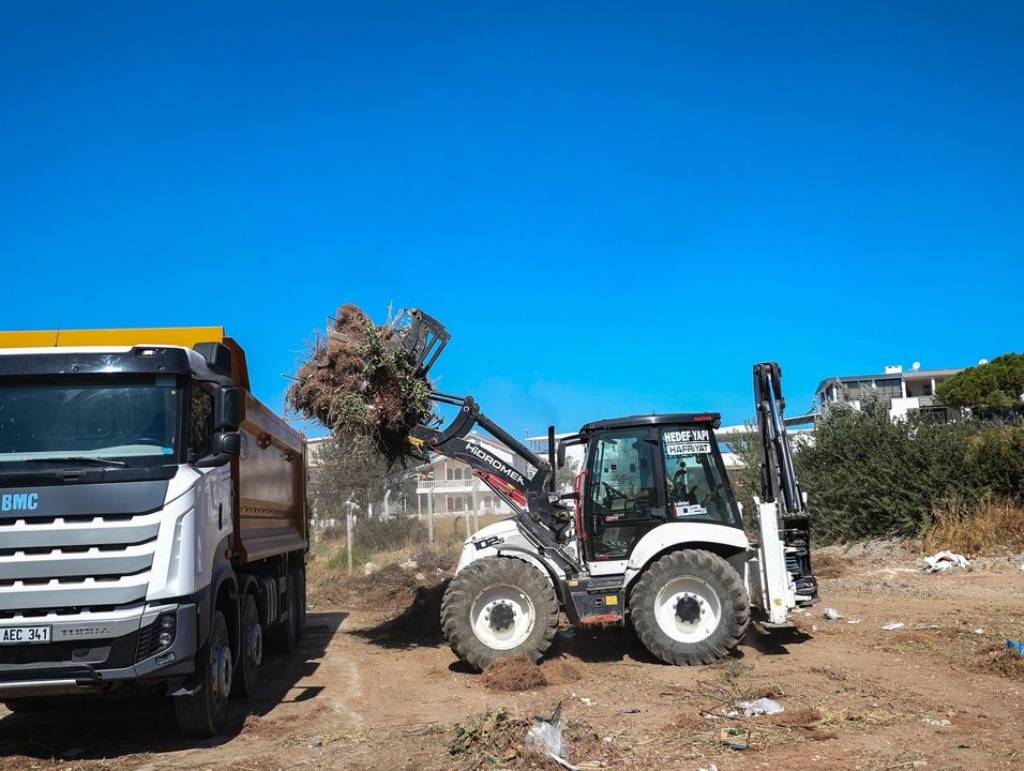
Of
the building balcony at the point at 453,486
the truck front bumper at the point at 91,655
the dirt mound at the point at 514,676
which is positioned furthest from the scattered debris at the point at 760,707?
the building balcony at the point at 453,486

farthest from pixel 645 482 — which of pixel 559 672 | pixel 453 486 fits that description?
pixel 453 486

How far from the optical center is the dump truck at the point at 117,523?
5797mm

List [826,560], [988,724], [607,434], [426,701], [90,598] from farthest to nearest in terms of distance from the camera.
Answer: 1. [826,560]
2. [607,434]
3. [426,701]
4. [988,724]
5. [90,598]

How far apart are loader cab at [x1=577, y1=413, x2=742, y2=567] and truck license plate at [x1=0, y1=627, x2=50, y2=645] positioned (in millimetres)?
5462

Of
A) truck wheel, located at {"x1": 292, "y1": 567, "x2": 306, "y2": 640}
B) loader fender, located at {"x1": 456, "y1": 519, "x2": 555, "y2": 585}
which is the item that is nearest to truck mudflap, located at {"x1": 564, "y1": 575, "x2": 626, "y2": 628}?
loader fender, located at {"x1": 456, "y1": 519, "x2": 555, "y2": 585}

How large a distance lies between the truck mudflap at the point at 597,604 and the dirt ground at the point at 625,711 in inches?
20.5

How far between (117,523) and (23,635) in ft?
3.13

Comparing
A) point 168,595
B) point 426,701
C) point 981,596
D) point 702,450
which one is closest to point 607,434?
point 702,450

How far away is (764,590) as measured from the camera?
370 inches

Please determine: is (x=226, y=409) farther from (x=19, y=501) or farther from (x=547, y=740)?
(x=547, y=740)

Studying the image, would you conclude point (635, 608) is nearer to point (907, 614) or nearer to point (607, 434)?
point (607, 434)

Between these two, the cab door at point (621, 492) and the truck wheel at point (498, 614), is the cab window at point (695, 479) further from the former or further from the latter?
the truck wheel at point (498, 614)

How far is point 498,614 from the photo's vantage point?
899 centimetres

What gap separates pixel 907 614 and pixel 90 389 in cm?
1059
